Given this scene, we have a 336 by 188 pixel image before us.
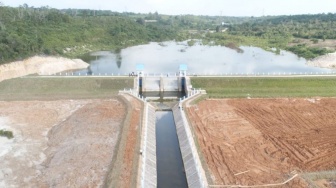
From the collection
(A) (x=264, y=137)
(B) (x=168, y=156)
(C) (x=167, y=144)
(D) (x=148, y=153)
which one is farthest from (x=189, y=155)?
(A) (x=264, y=137)

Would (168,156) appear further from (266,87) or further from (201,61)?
(201,61)

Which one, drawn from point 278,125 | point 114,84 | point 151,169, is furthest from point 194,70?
point 151,169

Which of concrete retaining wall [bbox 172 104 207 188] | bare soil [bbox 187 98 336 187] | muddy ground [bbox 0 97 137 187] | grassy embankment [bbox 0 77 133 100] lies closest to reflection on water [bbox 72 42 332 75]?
grassy embankment [bbox 0 77 133 100]

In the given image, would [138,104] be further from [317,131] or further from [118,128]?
Result: [317,131]

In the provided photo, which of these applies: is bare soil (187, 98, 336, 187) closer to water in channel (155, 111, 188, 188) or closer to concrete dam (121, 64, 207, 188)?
concrete dam (121, 64, 207, 188)

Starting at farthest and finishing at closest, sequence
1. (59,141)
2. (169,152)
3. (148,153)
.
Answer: (59,141), (169,152), (148,153)
